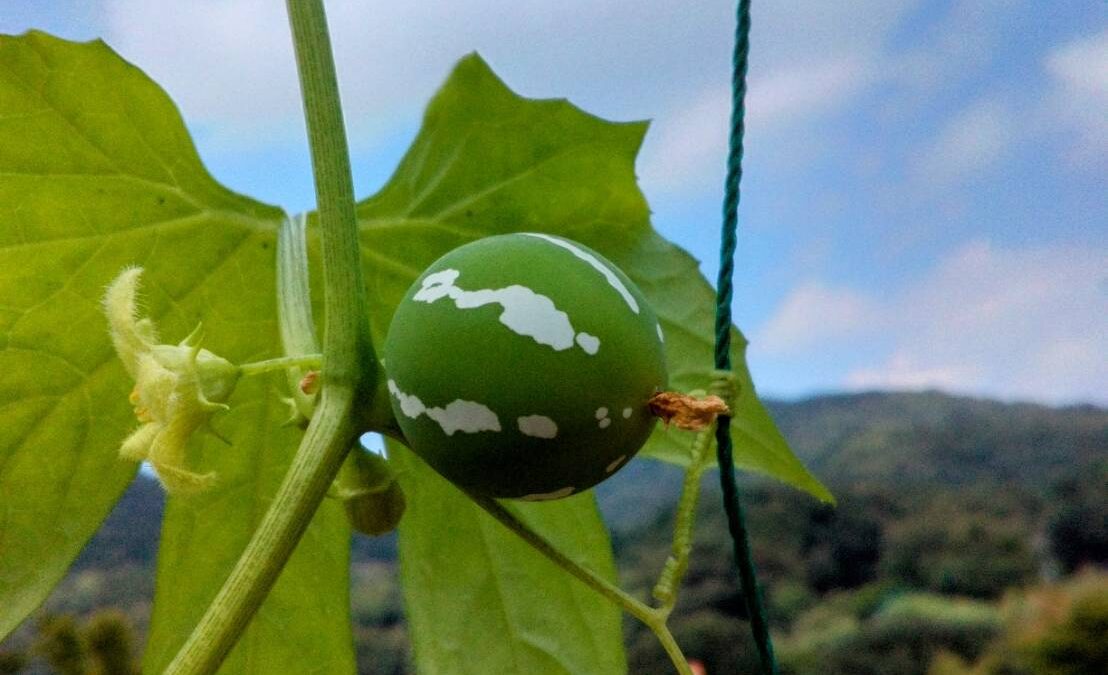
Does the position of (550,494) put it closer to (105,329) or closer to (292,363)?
(292,363)

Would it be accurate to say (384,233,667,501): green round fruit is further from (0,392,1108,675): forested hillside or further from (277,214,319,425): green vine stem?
(0,392,1108,675): forested hillside

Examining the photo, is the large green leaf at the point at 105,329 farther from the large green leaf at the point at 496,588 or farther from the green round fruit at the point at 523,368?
the green round fruit at the point at 523,368

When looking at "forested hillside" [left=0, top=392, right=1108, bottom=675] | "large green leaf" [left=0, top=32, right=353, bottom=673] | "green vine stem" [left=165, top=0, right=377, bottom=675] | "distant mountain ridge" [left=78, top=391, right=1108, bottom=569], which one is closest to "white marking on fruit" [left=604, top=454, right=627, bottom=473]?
"green vine stem" [left=165, top=0, right=377, bottom=675]

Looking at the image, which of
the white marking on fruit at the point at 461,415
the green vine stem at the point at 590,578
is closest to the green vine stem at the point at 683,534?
the green vine stem at the point at 590,578

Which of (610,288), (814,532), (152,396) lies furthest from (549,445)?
(814,532)

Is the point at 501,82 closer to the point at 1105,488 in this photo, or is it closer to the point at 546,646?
the point at 546,646

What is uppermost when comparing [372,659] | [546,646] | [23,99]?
[23,99]
